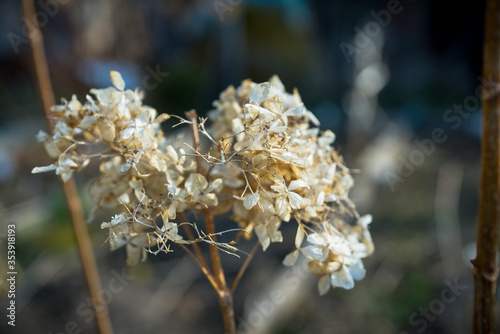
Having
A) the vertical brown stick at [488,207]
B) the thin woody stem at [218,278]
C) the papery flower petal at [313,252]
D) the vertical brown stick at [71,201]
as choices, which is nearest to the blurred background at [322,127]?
the vertical brown stick at [71,201]

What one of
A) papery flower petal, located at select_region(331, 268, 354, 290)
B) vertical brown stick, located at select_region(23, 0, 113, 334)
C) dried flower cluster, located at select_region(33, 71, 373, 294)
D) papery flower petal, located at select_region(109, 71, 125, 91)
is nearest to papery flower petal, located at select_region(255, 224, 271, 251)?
dried flower cluster, located at select_region(33, 71, 373, 294)

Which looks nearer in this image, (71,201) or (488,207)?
(488,207)

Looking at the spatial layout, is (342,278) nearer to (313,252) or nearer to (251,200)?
(313,252)

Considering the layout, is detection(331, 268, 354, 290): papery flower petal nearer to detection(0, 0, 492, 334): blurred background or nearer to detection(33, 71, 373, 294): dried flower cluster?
detection(33, 71, 373, 294): dried flower cluster

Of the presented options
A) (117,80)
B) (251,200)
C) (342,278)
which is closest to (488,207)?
(342,278)

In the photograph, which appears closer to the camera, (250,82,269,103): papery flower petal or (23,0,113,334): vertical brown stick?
(250,82,269,103): papery flower petal

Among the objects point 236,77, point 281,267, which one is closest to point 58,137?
point 281,267
